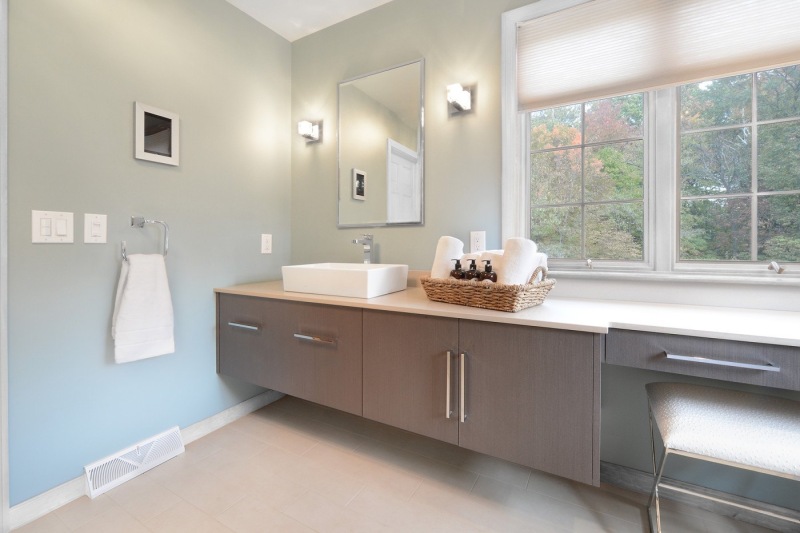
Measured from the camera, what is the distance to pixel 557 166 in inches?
69.0

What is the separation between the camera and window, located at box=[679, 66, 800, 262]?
135 centimetres

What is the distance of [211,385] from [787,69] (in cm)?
296

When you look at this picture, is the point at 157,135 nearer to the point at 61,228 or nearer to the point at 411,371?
the point at 61,228

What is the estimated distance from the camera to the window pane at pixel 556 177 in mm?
1715

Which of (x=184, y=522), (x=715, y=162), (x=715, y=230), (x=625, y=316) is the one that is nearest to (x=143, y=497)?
(x=184, y=522)

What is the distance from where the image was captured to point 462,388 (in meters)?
1.28

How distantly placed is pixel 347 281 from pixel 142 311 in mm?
918

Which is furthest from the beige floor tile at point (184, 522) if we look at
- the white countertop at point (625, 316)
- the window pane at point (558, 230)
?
the window pane at point (558, 230)

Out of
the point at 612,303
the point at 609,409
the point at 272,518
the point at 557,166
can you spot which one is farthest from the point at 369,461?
the point at 557,166

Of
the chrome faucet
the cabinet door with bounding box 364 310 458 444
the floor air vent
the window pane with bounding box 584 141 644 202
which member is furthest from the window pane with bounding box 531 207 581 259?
the floor air vent

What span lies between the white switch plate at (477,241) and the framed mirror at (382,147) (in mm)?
324

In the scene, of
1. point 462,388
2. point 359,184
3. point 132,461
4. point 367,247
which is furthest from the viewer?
point 359,184

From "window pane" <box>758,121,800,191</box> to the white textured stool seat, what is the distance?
80 centimetres

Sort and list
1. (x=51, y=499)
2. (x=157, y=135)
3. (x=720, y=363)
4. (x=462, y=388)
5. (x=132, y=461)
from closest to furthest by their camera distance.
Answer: (x=720, y=363) → (x=462, y=388) → (x=51, y=499) → (x=132, y=461) → (x=157, y=135)
